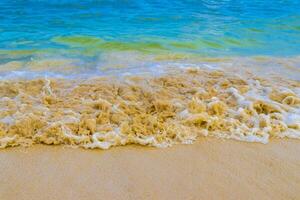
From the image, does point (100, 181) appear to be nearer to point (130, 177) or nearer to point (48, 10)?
point (130, 177)

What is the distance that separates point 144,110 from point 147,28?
6192 millimetres

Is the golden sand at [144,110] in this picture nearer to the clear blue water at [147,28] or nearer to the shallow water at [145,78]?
the shallow water at [145,78]

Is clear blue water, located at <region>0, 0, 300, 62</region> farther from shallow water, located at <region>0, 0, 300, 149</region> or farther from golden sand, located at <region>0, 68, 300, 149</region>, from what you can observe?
golden sand, located at <region>0, 68, 300, 149</region>

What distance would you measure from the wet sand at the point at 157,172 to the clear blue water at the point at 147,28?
4.19m

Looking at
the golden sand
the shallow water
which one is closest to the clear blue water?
the shallow water

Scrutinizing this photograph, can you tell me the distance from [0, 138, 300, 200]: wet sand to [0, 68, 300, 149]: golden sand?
0.55ft

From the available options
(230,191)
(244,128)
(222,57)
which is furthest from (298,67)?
(230,191)

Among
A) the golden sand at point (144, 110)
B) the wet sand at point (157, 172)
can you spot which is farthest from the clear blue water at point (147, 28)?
the wet sand at point (157, 172)

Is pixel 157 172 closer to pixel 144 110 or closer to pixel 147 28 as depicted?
pixel 144 110

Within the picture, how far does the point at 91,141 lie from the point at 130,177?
2.30 ft

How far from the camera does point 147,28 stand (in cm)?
1007

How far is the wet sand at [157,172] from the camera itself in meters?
2.85

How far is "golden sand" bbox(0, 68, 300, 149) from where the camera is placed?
12.0 ft

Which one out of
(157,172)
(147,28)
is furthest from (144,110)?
(147,28)
